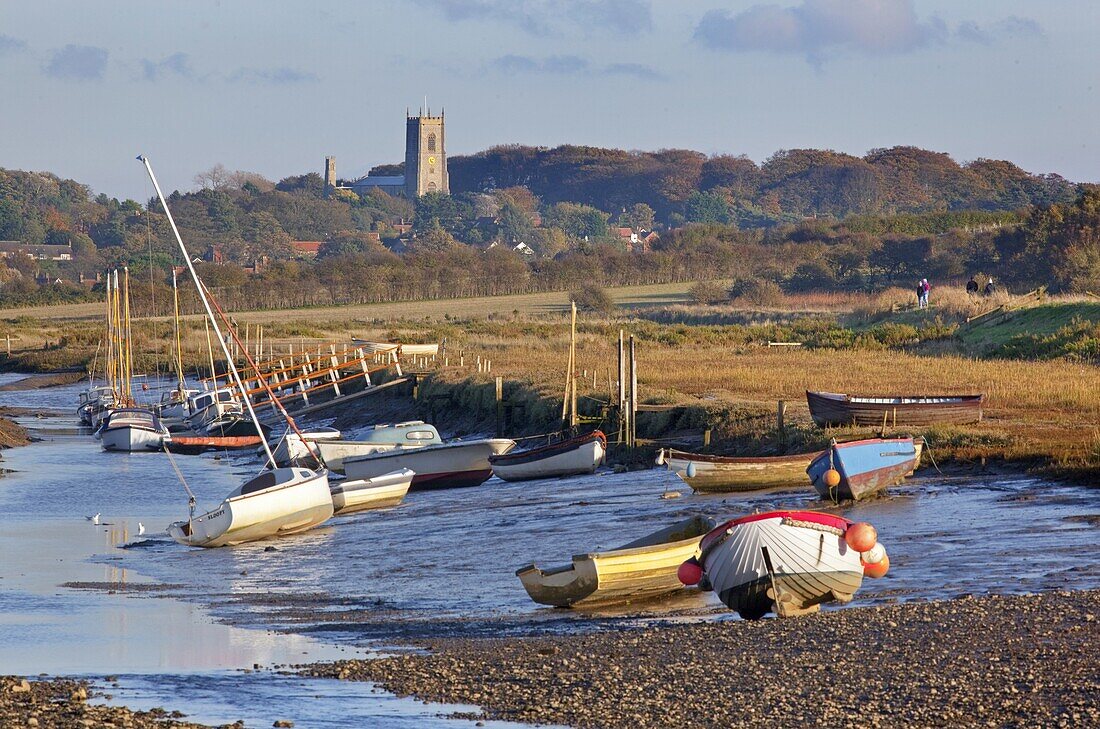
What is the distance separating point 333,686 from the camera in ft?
48.0

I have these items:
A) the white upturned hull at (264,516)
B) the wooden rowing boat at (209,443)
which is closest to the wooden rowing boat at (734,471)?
the white upturned hull at (264,516)

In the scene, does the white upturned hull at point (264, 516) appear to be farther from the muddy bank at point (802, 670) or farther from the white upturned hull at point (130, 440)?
the white upturned hull at point (130, 440)

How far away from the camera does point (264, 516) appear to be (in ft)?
87.6

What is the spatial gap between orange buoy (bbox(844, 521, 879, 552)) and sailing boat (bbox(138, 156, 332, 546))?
13.1 metres

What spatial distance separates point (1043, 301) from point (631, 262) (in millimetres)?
81477

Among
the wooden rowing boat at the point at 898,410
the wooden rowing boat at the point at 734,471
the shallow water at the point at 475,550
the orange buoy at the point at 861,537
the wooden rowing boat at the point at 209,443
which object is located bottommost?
the wooden rowing boat at the point at 209,443

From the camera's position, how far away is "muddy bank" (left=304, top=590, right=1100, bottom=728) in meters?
12.5

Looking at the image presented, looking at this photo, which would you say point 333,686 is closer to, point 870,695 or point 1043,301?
→ point 870,695

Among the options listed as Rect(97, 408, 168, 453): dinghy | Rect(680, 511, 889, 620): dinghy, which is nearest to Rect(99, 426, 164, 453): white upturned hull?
Rect(97, 408, 168, 453): dinghy

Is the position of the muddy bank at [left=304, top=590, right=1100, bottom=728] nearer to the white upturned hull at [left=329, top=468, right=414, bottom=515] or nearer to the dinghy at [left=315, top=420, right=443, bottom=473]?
the white upturned hull at [left=329, top=468, right=414, bottom=515]

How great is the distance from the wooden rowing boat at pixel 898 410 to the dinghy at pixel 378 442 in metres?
10.4

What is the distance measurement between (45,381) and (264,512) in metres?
57.0

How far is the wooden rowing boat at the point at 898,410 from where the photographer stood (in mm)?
30141

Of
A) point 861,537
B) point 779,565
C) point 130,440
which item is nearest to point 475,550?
point 779,565
